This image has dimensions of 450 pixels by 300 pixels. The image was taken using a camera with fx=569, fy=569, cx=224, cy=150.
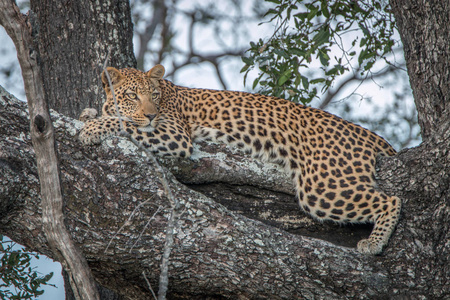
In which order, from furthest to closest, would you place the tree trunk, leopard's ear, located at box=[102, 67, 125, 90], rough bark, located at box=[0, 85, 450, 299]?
the tree trunk
leopard's ear, located at box=[102, 67, 125, 90]
rough bark, located at box=[0, 85, 450, 299]

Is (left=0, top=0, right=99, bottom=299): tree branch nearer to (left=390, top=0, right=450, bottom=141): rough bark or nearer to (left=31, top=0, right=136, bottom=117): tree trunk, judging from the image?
(left=390, top=0, right=450, bottom=141): rough bark

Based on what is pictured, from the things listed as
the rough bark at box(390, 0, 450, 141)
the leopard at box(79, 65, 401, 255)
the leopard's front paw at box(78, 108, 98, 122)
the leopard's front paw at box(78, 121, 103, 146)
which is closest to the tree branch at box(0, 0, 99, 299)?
the leopard's front paw at box(78, 121, 103, 146)

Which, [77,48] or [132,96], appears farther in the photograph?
[77,48]

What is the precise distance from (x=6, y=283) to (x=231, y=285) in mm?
2717

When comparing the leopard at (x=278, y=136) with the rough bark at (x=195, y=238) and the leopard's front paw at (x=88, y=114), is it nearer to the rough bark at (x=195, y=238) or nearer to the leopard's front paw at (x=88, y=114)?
the leopard's front paw at (x=88, y=114)

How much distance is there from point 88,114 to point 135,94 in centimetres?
50

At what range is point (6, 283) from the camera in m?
5.80

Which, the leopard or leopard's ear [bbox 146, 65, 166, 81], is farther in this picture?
leopard's ear [bbox 146, 65, 166, 81]

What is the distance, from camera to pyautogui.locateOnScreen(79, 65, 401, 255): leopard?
5.00 m

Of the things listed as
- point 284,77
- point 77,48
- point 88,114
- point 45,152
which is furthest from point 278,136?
point 45,152

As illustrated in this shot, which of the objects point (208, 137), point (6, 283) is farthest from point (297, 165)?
point (6, 283)

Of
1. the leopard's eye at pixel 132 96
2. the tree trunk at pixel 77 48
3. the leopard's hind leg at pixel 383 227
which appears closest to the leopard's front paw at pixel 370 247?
the leopard's hind leg at pixel 383 227

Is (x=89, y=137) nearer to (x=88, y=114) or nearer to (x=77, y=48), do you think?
(x=88, y=114)

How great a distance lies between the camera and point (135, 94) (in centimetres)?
564
